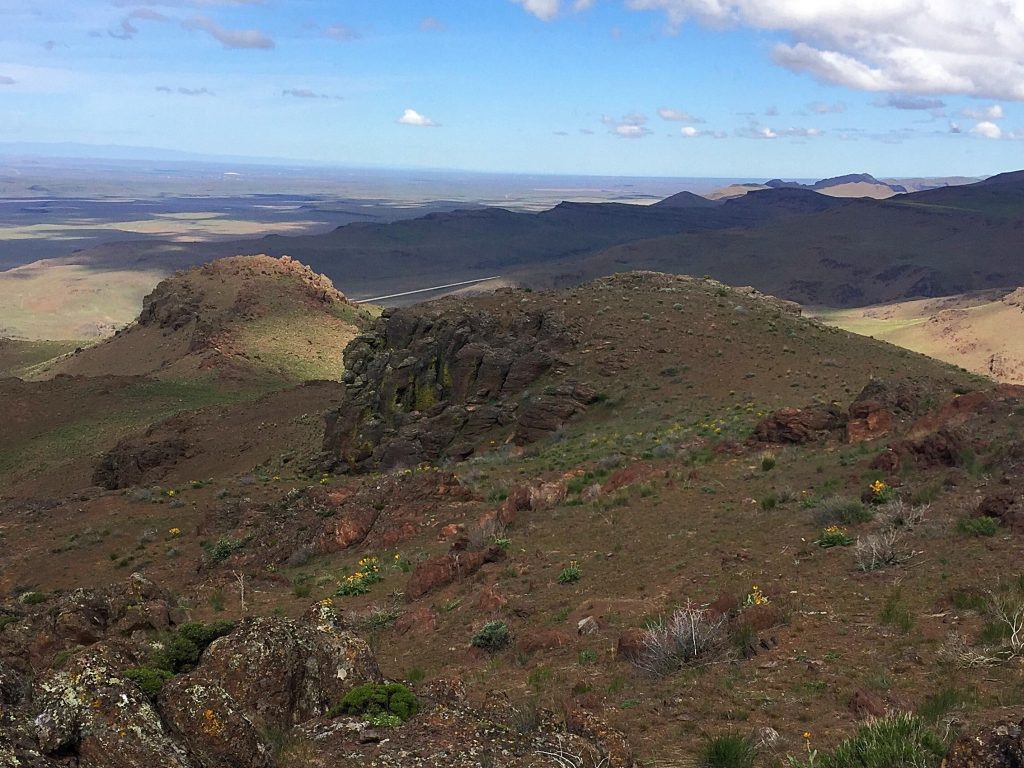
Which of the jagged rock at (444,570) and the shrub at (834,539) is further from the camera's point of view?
the jagged rock at (444,570)

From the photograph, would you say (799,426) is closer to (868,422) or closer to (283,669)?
(868,422)

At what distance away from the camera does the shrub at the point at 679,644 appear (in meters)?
8.59

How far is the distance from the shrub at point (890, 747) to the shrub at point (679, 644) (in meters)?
2.69

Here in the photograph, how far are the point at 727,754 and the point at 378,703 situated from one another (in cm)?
268

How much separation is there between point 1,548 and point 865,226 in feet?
567

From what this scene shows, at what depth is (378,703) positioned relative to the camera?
6.40 metres

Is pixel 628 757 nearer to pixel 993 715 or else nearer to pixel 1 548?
pixel 993 715

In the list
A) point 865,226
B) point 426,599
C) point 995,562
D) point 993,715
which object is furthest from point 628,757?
point 865,226

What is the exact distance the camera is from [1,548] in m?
21.0

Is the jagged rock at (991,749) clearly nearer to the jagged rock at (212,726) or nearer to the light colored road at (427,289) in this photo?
the jagged rock at (212,726)

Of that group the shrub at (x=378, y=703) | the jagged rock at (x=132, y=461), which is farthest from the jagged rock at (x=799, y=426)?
the jagged rock at (x=132, y=461)

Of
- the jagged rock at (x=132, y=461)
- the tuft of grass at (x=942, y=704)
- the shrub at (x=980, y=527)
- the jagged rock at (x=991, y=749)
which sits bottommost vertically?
the jagged rock at (x=132, y=461)

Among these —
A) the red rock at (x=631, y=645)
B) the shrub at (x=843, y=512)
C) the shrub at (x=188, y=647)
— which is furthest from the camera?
the shrub at (x=843, y=512)

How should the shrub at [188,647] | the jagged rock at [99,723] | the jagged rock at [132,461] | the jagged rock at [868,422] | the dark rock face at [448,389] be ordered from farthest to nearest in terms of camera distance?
the jagged rock at [132,461], the dark rock face at [448,389], the jagged rock at [868,422], the shrub at [188,647], the jagged rock at [99,723]
